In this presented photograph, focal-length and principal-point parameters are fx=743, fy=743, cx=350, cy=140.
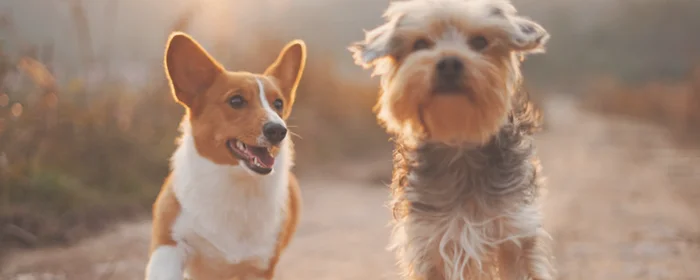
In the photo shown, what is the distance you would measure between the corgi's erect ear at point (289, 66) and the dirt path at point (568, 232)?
1787mm

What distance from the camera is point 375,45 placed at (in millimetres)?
4043

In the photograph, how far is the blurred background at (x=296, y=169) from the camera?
6215 mm

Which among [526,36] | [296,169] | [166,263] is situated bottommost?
[166,263]

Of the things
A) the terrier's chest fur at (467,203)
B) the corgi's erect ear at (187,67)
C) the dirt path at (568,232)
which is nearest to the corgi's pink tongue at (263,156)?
the corgi's erect ear at (187,67)

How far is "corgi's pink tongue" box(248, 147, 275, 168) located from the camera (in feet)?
12.7

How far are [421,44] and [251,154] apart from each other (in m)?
1.08

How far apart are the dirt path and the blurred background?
0.02 metres

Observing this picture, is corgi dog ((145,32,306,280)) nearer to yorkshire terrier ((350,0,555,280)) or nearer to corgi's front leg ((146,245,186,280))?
corgi's front leg ((146,245,186,280))

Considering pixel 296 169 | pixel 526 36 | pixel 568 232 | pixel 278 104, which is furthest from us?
pixel 296 169

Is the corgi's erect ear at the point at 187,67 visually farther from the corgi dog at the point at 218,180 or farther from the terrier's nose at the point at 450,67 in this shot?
the terrier's nose at the point at 450,67

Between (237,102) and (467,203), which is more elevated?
(237,102)

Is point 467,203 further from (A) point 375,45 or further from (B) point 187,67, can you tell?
(B) point 187,67

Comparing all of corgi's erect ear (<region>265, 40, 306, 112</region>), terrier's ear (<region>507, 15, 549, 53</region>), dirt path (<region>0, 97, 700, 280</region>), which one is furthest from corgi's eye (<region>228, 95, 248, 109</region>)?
dirt path (<region>0, 97, 700, 280</region>)

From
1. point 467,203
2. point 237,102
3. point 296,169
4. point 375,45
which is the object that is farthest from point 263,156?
point 296,169
